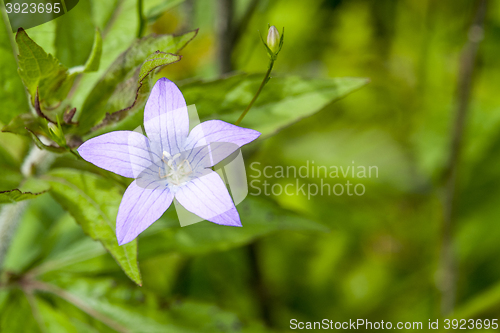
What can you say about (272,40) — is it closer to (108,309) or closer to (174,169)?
(174,169)

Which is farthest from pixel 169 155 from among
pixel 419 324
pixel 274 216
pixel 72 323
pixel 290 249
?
pixel 419 324

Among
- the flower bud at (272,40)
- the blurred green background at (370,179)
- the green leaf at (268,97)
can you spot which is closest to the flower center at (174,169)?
the green leaf at (268,97)

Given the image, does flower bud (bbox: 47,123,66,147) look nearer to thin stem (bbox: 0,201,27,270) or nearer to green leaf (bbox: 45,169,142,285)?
green leaf (bbox: 45,169,142,285)

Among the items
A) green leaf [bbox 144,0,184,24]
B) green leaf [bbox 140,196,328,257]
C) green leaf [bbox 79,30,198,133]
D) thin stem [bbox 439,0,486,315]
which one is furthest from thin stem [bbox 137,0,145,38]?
thin stem [bbox 439,0,486,315]

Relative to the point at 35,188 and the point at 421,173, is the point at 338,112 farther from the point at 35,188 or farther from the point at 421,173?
the point at 35,188

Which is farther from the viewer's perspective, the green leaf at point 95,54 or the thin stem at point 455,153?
the thin stem at point 455,153

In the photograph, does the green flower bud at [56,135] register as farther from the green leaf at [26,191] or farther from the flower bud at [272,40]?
the flower bud at [272,40]
